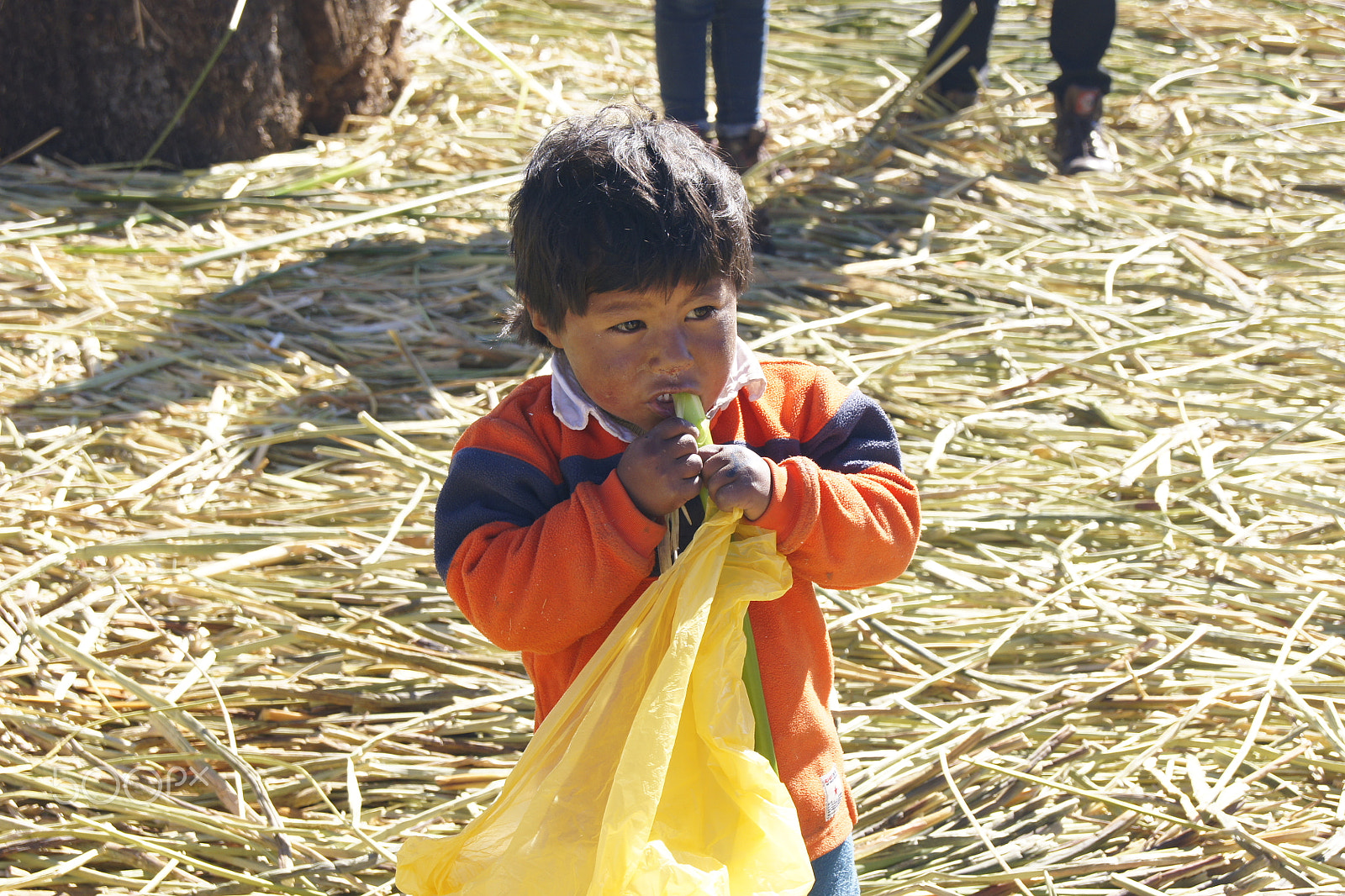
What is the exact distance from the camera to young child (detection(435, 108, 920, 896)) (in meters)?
A: 1.29

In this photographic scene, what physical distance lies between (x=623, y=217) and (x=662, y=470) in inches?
11.1

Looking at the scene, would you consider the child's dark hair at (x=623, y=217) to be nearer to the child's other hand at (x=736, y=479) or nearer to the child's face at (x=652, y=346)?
the child's face at (x=652, y=346)

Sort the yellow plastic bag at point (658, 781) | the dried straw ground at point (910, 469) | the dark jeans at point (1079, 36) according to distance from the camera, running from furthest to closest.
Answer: the dark jeans at point (1079, 36)
the dried straw ground at point (910, 469)
the yellow plastic bag at point (658, 781)

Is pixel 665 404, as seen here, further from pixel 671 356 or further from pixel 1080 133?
pixel 1080 133

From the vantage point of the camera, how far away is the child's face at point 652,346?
132cm

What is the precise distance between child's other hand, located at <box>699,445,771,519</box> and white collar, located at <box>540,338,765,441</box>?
0.12m

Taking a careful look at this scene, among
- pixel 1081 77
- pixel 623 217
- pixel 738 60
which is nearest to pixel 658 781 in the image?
pixel 623 217

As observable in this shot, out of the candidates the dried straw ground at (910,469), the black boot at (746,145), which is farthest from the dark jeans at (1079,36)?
the black boot at (746,145)

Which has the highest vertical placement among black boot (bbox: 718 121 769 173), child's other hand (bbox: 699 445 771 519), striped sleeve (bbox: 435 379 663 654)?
black boot (bbox: 718 121 769 173)

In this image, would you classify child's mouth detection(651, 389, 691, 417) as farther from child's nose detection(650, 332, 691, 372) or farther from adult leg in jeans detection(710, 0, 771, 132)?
adult leg in jeans detection(710, 0, 771, 132)

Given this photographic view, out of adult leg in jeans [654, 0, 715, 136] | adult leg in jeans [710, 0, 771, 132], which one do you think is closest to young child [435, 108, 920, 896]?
adult leg in jeans [654, 0, 715, 136]

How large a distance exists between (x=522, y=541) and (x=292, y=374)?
84.9 inches

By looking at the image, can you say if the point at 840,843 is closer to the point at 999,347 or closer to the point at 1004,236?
the point at 999,347

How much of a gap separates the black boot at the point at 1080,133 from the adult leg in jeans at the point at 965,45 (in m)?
0.46
